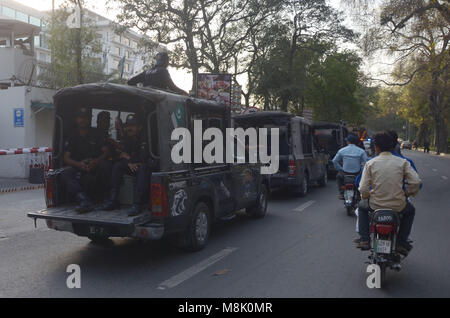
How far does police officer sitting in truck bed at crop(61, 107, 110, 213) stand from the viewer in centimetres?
615

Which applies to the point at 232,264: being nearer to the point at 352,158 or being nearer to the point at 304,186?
the point at 352,158

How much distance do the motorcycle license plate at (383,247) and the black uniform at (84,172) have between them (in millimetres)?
3761

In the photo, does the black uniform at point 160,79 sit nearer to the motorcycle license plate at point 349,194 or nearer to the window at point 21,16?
the motorcycle license plate at point 349,194

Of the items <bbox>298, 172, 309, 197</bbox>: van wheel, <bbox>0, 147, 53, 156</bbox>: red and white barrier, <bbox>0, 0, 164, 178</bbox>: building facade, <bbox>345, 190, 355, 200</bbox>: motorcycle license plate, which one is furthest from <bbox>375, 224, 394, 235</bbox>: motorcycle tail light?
<bbox>0, 0, 164, 178</bbox>: building facade

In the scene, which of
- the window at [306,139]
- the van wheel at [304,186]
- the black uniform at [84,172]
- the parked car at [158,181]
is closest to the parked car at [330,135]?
the window at [306,139]

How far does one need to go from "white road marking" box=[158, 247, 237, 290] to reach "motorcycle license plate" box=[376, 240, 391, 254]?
2.14 metres

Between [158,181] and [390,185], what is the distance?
276cm

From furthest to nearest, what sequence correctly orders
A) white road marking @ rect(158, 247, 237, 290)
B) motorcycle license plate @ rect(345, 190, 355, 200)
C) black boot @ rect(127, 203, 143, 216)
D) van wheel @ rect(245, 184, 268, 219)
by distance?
motorcycle license plate @ rect(345, 190, 355, 200), van wheel @ rect(245, 184, 268, 219), black boot @ rect(127, 203, 143, 216), white road marking @ rect(158, 247, 237, 290)

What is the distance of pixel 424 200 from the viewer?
1201cm

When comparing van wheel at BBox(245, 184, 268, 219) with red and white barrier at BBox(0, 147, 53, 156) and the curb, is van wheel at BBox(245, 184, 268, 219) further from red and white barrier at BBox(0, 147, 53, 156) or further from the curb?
red and white barrier at BBox(0, 147, 53, 156)

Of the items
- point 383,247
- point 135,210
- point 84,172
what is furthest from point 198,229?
point 383,247

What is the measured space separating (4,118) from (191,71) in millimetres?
8925

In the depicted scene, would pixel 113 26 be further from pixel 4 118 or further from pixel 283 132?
pixel 283 132

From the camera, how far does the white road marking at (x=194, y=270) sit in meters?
4.88
